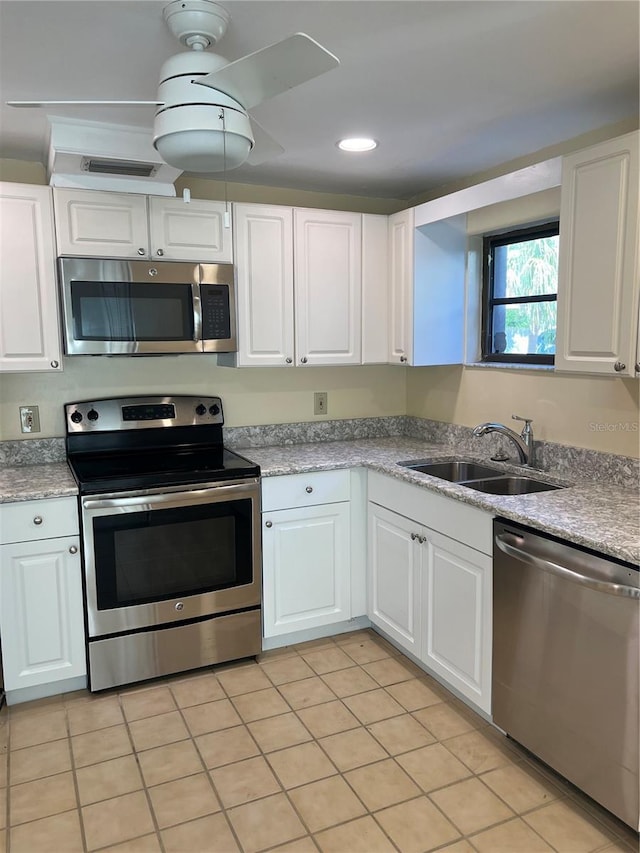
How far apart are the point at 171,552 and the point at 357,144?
1881 mm

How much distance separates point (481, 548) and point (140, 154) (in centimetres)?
199

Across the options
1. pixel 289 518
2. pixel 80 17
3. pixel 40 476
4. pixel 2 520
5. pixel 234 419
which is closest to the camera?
pixel 80 17

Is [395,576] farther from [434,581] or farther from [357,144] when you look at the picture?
[357,144]

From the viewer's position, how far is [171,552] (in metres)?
2.66

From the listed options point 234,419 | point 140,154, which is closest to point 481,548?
point 234,419

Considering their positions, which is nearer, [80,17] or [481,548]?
[80,17]

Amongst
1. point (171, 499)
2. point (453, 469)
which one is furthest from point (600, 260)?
point (171, 499)

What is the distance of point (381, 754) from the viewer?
7.27 ft

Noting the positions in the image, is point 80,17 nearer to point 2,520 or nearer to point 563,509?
point 2,520

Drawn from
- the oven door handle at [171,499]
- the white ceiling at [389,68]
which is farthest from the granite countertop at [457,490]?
the white ceiling at [389,68]

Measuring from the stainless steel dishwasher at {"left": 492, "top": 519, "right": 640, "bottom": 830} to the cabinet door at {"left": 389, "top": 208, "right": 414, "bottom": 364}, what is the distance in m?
1.36

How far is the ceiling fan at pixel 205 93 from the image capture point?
1.49m

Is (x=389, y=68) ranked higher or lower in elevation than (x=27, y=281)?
higher

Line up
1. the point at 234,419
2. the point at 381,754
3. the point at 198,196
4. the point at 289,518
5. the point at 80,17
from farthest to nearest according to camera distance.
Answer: the point at 234,419 < the point at 198,196 < the point at 289,518 < the point at 381,754 < the point at 80,17
